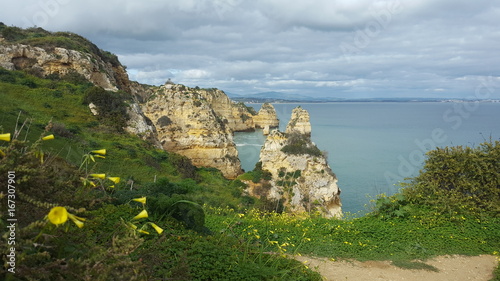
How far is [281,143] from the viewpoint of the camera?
2653cm

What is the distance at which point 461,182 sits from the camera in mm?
8797

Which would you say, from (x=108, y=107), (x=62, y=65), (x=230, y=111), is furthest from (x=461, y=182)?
(x=230, y=111)

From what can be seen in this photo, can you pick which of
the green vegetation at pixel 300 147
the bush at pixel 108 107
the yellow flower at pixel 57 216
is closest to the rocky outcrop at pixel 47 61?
the bush at pixel 108 107

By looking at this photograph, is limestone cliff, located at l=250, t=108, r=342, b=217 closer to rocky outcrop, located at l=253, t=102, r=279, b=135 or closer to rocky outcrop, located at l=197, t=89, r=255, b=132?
rocky outcrop, located at l=197, t=89, r=255, b=132

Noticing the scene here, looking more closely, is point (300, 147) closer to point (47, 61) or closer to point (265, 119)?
point (47, 61)

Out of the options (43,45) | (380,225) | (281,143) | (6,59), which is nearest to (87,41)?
(43,45)

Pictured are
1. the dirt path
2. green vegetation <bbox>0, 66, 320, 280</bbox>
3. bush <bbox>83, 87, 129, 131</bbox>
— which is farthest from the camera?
bush <bbox>83, 87, 129, 131</bbox>

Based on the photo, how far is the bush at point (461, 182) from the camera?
8516mm

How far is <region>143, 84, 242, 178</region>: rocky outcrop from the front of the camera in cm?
3475

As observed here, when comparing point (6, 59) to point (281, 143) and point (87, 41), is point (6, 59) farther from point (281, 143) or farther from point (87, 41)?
point (281, 143)

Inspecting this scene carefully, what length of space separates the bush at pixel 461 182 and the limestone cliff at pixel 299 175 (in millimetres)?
12059

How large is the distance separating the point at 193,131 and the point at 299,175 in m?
15.8

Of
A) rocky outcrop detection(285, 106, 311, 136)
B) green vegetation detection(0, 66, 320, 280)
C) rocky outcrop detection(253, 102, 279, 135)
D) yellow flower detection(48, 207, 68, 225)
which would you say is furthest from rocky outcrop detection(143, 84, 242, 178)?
rocky outcrop detection(253, 102, 279, 135)

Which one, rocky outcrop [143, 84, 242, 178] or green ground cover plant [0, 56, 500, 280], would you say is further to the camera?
rocky outcrop [143, 84, 242, 178]
